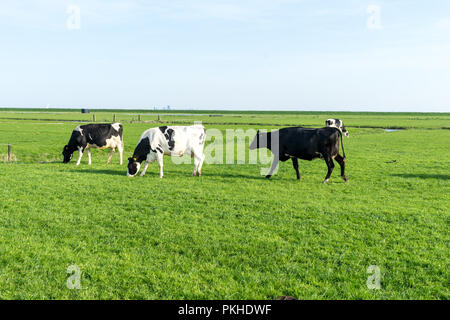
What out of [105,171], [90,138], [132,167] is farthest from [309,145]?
[90,138]

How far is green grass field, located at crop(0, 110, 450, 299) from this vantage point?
553cm

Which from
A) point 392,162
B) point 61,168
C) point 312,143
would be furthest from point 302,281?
point 392,162

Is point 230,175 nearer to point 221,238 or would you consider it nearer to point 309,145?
point 309,145

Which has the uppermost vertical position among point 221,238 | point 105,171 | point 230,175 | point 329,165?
point 329,165

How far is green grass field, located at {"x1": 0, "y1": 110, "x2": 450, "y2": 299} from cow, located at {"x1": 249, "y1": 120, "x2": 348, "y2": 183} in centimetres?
101

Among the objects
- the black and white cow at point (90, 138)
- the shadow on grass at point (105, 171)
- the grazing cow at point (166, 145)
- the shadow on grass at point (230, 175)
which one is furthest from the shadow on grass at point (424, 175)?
the black and white cow at point (90, 138)

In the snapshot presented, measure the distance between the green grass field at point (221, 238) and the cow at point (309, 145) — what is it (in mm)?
1007

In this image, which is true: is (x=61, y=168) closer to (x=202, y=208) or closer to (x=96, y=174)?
(x=96, y=174)

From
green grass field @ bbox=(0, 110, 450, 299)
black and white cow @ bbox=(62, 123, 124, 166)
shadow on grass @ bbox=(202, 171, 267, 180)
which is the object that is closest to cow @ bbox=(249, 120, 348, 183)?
shadow on grass @ bbox=(202, 171, 267, 180)

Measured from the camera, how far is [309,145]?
45.3 feet

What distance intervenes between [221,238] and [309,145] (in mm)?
7514

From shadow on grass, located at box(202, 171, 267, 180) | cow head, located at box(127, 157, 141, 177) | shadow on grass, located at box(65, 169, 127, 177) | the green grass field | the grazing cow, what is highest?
the grazing cow

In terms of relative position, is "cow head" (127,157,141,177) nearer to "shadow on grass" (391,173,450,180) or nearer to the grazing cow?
the grazing cow

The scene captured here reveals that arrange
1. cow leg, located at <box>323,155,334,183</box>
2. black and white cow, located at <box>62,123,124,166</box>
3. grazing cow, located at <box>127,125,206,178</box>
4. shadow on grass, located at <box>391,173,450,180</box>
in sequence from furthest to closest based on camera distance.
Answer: black and white cow, located at <box>62,123,124,166</box>, shadow on grass, located at <box>391,173,450,180</box>, grazing cow, located at <box>127,125,206,178</box>, cow leg, located at <box>323,155,334,183</box>
